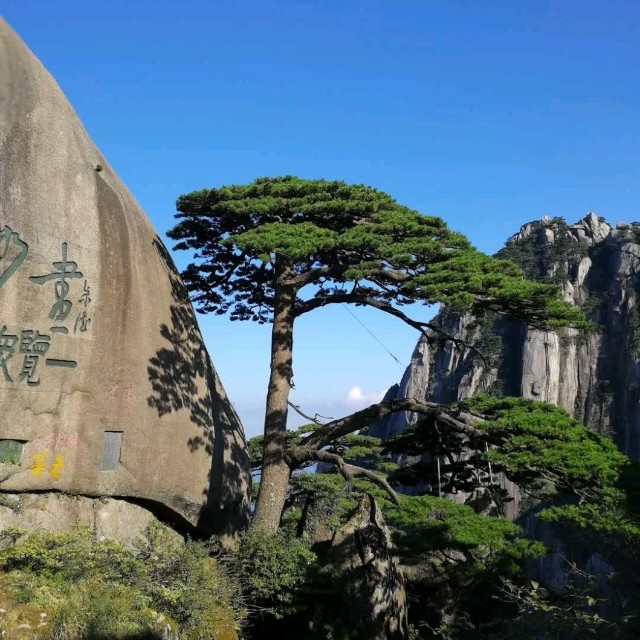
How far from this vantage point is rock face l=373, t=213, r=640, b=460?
191 ft

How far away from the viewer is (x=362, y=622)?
9.42m

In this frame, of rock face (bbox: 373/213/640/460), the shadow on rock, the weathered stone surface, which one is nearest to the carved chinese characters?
the shadow on rock

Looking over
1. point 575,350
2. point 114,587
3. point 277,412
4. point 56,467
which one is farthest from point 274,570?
point 575,350

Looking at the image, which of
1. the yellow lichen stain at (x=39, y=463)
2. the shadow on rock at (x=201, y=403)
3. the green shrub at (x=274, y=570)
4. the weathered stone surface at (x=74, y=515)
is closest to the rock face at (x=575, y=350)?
the shadow on rock at (x=201, y=403)

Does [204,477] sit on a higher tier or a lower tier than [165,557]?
higher

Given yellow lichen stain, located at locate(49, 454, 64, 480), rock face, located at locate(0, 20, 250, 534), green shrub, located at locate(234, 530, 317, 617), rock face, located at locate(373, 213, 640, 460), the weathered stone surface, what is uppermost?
rock face, located at locate(373, 213, 640, 460)

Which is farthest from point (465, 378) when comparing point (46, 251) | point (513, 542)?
point (46, 251)

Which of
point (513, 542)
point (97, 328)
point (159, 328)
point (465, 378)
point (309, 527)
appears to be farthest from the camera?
point (465, 378)

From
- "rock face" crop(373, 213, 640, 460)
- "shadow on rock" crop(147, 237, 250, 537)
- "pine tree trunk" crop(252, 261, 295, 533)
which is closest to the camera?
"shadow on rock" crop(147, 237, 250, 537)

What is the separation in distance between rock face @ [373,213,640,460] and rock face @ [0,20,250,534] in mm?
48023

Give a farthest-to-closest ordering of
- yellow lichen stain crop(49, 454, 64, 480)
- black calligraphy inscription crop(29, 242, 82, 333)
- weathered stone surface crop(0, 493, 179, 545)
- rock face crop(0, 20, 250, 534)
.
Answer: black calligraphy inscription crop(29, 242, 82, 333), yellow lichen stain crop(49, 454, 64, 480), rock face crop(0, 20, 250, 534), weathered stone surface crop(0, 493, 179, 545)

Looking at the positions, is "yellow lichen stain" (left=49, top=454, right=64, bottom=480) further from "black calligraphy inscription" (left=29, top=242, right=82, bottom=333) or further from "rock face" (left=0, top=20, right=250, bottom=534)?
"black calligraphy inscription" (left=29, top=242, right=82, bottom=333)

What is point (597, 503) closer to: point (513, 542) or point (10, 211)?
point (513, 542)

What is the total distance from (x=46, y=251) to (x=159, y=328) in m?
2.05
